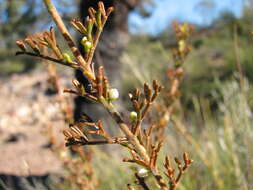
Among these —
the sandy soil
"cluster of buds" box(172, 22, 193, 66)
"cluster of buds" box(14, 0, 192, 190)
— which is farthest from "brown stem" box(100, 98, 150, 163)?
the sandy soil

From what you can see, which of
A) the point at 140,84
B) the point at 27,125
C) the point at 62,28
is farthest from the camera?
the point at 27,125

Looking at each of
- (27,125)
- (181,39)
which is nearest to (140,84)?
(181,39)

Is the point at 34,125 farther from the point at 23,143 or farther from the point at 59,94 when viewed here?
the point at 59,94

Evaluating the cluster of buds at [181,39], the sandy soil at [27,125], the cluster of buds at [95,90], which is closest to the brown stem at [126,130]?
the cluster of buds at [95,90]

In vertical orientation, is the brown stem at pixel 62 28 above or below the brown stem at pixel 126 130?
above

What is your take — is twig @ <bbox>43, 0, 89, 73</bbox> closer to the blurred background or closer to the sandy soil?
the blurred background

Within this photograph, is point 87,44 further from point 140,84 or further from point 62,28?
point 140,84

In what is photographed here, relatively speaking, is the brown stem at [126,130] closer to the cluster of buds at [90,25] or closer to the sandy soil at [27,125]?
the cluster of buds at [90,25]

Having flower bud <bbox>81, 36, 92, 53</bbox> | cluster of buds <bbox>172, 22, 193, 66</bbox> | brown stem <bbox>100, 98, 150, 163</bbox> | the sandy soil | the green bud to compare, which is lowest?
brown stem <bbox>100, 98, 150, 163</bbox>

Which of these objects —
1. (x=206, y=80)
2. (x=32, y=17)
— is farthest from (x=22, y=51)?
(x=206, y=80)
